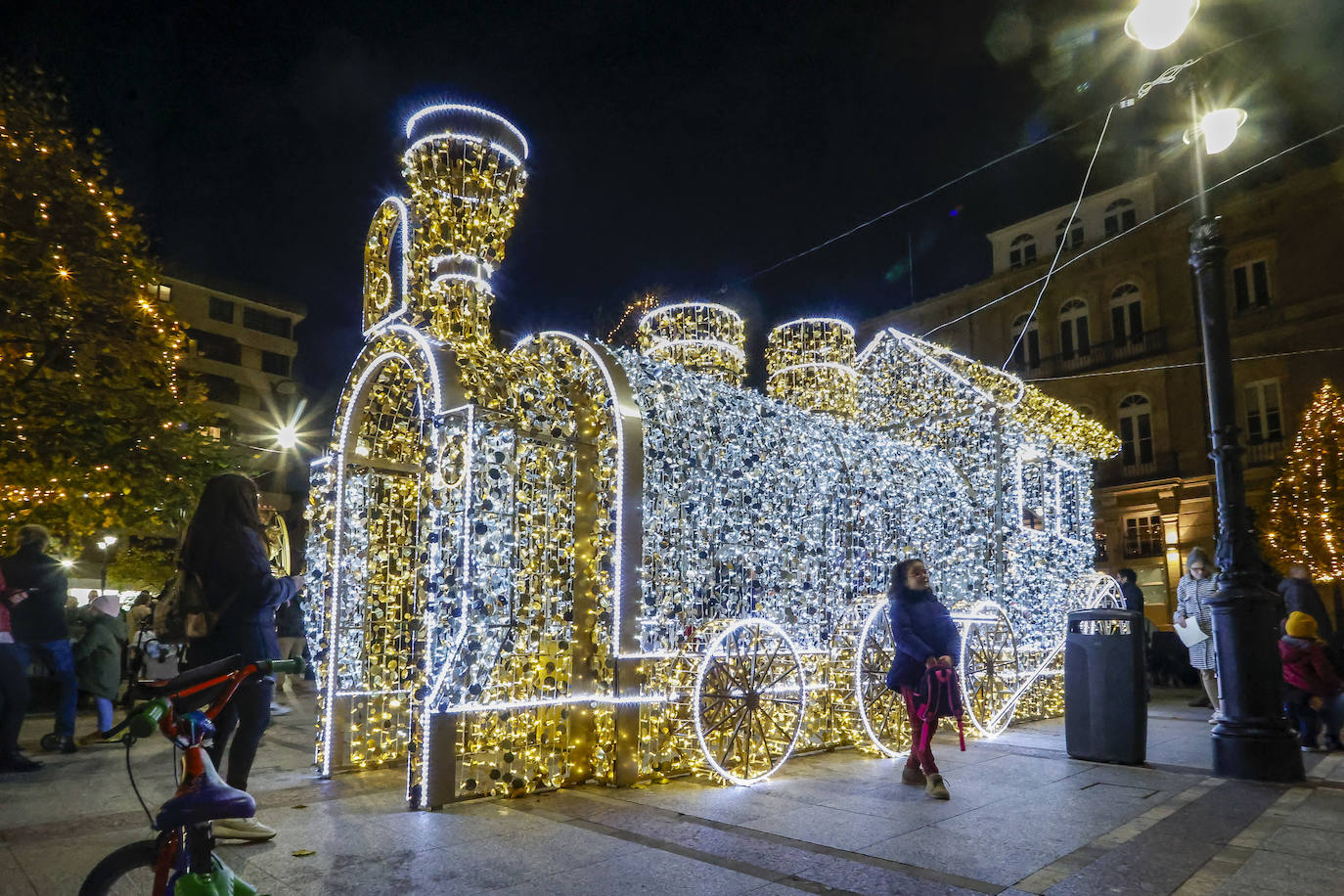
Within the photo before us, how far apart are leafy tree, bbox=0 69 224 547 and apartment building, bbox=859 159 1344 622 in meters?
20.1

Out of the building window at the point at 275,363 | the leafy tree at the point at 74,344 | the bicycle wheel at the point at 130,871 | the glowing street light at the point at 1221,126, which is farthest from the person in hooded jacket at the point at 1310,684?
the building window at the point at 275,363

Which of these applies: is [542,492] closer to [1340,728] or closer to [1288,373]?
[1340,728]

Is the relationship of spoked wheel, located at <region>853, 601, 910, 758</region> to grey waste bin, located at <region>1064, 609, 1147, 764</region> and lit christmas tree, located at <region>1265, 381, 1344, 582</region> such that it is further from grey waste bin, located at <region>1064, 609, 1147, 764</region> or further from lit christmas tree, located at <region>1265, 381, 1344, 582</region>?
lit christmas tree, located at <region>1265, 381, 1344, 582</region>

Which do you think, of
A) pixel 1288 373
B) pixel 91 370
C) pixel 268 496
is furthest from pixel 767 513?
pixel 268 496

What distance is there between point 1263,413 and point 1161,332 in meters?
→ 3.52

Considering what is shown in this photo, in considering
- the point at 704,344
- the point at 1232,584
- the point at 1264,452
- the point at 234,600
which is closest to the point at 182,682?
the point at 234,600

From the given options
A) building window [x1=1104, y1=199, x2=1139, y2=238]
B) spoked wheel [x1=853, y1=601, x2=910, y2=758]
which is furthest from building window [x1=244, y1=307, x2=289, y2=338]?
spoked wheel [x1=853, y1=601, x2=910, y2=758]

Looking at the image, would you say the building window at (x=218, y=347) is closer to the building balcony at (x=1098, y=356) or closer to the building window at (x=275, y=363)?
the building window at (x=275, y=363)

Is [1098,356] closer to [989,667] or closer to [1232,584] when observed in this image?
[989,667]

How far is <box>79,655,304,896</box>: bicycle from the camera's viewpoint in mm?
2508

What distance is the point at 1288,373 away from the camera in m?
→ 23.5

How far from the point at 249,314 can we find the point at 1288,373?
149ft

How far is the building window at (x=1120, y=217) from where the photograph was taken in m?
27.7

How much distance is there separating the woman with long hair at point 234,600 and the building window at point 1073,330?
27634 millimetres
